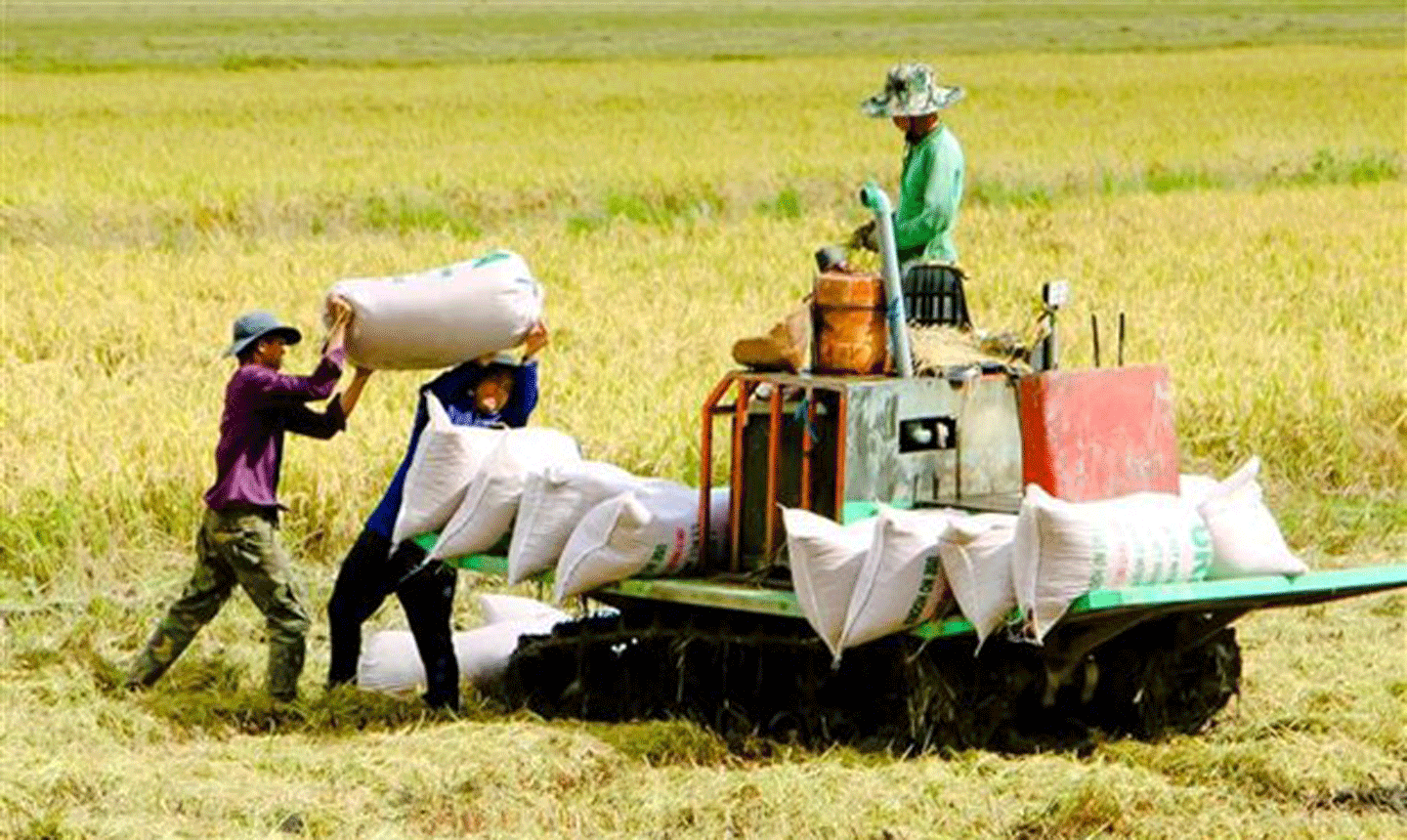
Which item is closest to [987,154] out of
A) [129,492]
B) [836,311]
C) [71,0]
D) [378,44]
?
[129,492]

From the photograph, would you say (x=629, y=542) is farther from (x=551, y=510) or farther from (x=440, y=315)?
(x=440, y=315)

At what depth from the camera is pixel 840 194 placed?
28.0m

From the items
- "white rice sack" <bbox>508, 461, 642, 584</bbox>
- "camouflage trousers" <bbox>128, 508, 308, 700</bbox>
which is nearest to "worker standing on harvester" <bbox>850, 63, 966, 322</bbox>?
"white rice sack" <bbox>508, 461, 642, 584</bbox>

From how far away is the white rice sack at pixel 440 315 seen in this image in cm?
895

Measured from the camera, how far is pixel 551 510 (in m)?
8.68

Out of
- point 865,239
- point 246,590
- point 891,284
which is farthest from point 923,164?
point 246,590

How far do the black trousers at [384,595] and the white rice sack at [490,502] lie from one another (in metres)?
0.15

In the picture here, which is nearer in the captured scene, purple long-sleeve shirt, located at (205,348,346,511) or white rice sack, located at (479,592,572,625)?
purple long-sleeve shirt, located at (205,348,346,511)

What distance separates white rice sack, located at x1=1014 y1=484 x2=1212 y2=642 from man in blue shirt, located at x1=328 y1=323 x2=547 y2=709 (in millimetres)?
2001

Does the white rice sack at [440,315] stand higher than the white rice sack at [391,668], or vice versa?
the white rice sack at [440,315]

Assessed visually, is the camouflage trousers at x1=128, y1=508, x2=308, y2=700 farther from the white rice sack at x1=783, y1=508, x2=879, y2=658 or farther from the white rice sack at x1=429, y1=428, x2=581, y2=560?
the white rice sack at x1=783, y1=508, x2=879, y2=658

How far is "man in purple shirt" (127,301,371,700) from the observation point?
8.85 m

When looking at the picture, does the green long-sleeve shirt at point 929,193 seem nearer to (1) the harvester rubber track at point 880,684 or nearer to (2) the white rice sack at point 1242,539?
(1) the harvester rubber track at point 880,684

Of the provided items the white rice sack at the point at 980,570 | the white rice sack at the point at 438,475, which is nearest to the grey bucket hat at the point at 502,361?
the white rice sack at the point at 438,475
